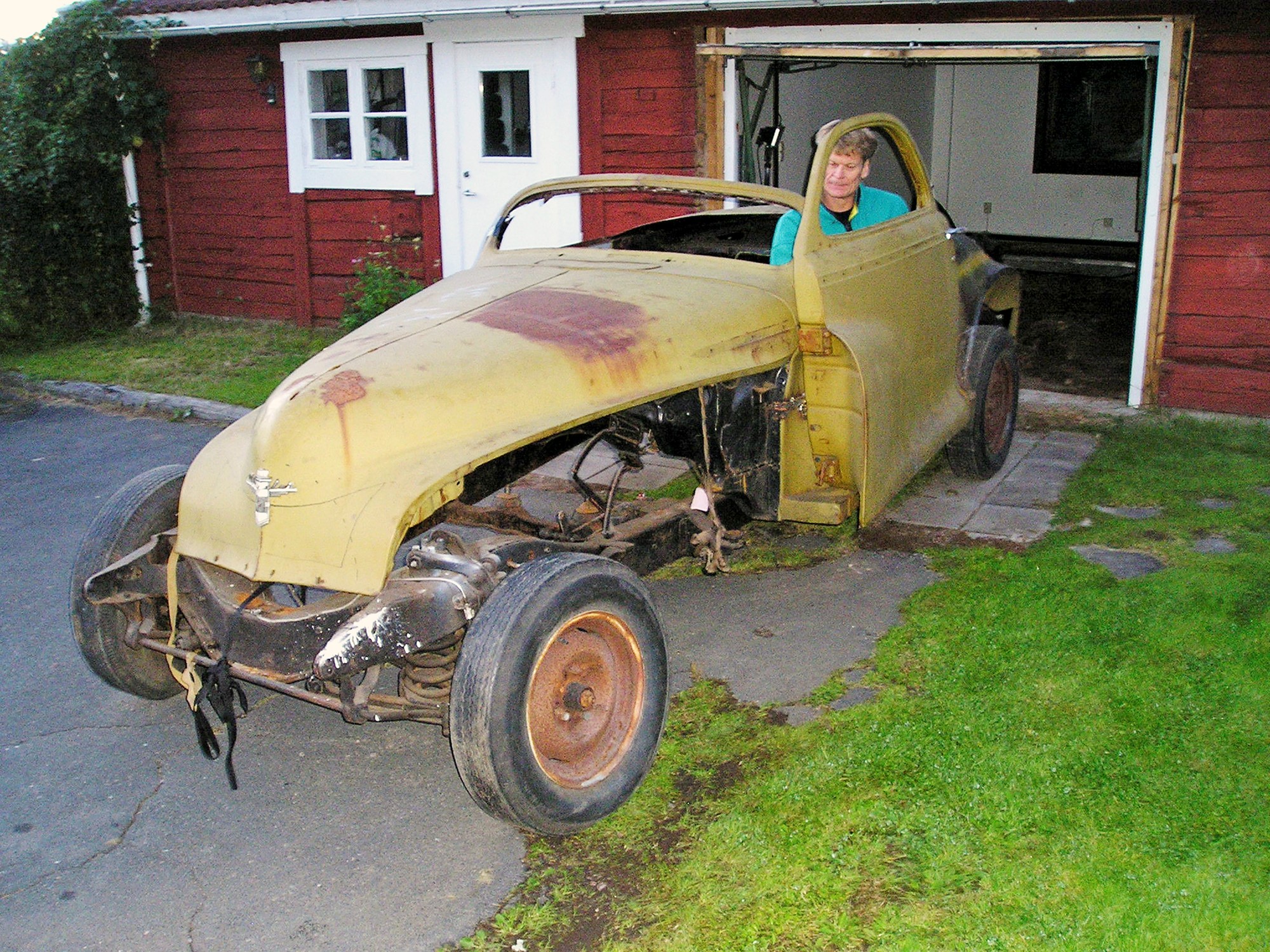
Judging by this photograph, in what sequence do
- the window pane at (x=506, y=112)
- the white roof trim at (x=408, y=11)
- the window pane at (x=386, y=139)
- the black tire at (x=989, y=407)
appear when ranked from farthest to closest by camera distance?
the window pane at (x=386, y=139) → the window pane at (x=506, y=112) → the white roof trim at (x=408, y=11) → the black tire at (x=989, y=407)

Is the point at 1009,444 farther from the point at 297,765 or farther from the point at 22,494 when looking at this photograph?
the point at 22,494

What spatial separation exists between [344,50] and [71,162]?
2911 mm

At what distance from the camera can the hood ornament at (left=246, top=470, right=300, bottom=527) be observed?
11.0 feet

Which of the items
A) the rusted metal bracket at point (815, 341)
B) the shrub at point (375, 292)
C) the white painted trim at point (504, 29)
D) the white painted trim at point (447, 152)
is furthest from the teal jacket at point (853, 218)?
the white painted trim at point (447, 152)

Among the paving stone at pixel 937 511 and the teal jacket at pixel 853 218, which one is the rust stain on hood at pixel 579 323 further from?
the paving stone at pixel 937 511

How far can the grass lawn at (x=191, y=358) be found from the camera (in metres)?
9.20

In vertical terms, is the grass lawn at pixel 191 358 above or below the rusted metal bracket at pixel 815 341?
below

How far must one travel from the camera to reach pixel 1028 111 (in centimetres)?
1429

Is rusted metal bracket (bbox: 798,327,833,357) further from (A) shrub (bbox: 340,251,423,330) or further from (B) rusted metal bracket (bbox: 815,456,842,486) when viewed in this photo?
(A) shrub (bbox: 340,251,423,330)

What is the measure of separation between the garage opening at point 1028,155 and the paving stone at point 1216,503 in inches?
113

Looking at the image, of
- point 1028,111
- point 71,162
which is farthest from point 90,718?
point 1028,111

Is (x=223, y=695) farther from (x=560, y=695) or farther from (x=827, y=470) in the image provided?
(x=827, y=470)

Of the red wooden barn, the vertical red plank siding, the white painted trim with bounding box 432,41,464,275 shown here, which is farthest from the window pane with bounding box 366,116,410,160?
the vertical red plank siding

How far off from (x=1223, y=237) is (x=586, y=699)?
5985mm
